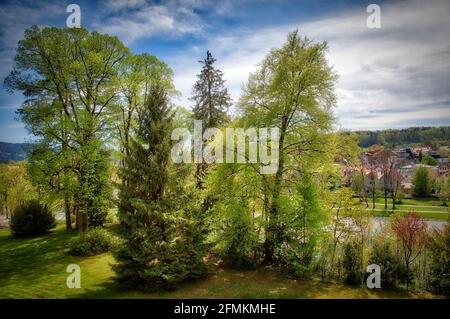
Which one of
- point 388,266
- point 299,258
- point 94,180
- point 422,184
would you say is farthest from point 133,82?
Answer: point 422,184

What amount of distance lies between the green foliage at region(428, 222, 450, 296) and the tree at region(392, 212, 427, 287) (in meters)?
0.75

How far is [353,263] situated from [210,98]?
64.1 ft

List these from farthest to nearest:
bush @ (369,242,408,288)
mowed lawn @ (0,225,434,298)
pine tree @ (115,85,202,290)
Answer: 1. bush @ (369,242,408,288)
2. pine tree @ (115,85,202,290)
3. mowed lawn @ (0,225,434,298)

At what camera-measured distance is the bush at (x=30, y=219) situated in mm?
27406

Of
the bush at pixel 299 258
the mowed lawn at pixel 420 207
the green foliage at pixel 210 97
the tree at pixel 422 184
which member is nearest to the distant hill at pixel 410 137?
the tree at pixel 422 184

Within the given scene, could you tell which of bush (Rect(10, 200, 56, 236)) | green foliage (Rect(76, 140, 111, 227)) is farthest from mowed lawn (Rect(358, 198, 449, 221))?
bush (Rect(10, 200, 56, 236))

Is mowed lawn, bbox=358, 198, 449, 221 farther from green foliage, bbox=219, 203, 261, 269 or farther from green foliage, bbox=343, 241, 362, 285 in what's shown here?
green foliage, bbox=219, 203, 261, 269

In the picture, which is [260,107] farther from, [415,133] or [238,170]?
[415,133]

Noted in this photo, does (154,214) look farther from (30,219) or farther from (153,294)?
(30,219)

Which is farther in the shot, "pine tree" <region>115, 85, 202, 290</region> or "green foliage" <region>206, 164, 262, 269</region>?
"green foliage" <region>206, 164, 262, 269</region>

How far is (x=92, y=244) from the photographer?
2142 cm

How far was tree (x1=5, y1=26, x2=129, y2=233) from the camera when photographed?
21.9 metres

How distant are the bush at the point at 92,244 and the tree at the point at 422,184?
6352 cm
